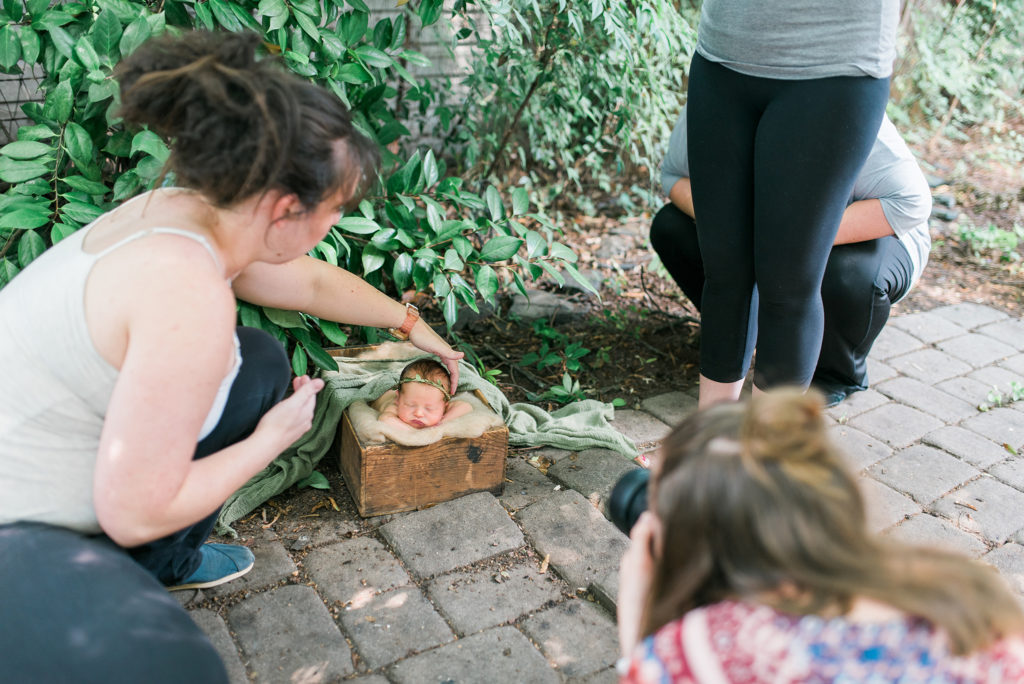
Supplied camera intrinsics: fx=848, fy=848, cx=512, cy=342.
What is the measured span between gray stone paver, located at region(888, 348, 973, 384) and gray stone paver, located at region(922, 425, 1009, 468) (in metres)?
0.40

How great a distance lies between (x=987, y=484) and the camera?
2.58 metres

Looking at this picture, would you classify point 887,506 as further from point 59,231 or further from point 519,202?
point 59,231

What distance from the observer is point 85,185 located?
2.07m

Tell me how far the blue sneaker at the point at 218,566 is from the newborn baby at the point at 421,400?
0.48 metres

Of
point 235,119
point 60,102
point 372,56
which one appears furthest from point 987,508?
point 60,102

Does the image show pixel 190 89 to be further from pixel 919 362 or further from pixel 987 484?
pixel 919 362

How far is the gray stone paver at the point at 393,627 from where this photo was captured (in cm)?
179

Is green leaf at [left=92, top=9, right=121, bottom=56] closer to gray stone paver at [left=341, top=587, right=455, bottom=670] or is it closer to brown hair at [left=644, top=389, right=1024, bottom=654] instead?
gray stone paver at [left=341, top=587, right=455, bottom=670]

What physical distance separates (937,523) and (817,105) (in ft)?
4.08

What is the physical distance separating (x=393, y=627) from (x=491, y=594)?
0.83 ft

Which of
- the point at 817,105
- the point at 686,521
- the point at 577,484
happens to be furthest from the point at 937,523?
the point at 686,521

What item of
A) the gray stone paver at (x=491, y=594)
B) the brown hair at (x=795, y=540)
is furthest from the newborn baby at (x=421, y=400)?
the brown hair at (x=795, y=540)

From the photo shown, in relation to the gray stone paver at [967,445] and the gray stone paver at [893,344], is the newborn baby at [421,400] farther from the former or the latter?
A: the gray stone paver at [893,344]

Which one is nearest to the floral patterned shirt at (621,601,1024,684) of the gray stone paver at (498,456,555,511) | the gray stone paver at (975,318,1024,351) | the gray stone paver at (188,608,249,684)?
the gray stone paver at (188,608,249,684)
